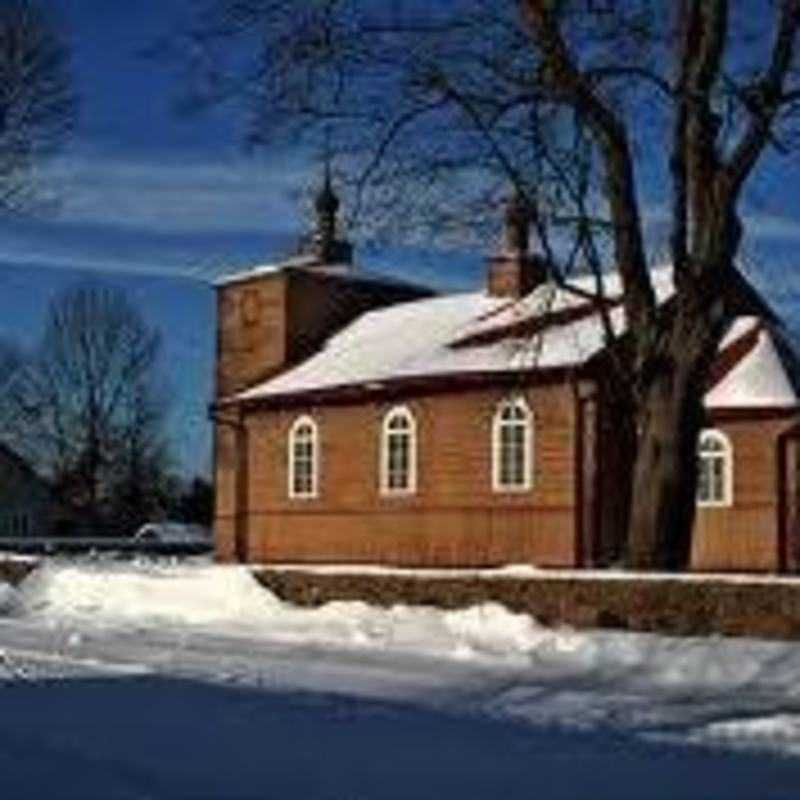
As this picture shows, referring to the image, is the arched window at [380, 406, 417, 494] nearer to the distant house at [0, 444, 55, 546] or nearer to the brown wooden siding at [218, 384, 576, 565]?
the brown wooden siding at [218, 384, 576, 565]

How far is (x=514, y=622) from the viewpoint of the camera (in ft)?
89.8

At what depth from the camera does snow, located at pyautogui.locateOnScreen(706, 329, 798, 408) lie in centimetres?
4159

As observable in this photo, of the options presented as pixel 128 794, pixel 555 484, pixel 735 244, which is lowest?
pixel 128 794

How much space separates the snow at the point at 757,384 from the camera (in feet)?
136

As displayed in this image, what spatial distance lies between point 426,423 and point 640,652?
69.2 feet

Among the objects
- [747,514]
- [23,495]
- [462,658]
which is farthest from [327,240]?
[23,495]

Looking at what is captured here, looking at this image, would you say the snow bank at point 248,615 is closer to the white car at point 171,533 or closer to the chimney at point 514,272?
the chimney at point 514,272

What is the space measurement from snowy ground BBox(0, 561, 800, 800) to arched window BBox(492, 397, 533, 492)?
12.2 metres

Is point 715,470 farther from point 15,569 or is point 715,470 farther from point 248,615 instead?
point 15,569

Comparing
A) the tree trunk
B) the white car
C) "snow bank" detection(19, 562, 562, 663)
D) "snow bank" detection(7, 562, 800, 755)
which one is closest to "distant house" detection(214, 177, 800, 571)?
the tree trunk

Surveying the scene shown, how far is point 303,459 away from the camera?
48812 mm

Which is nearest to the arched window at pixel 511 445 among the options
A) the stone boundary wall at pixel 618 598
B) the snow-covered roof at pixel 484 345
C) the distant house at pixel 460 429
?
the distant house at pixel 460 429

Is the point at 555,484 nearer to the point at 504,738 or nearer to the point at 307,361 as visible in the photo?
the point at 307,361

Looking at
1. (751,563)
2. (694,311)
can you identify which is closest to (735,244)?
(694,311)
